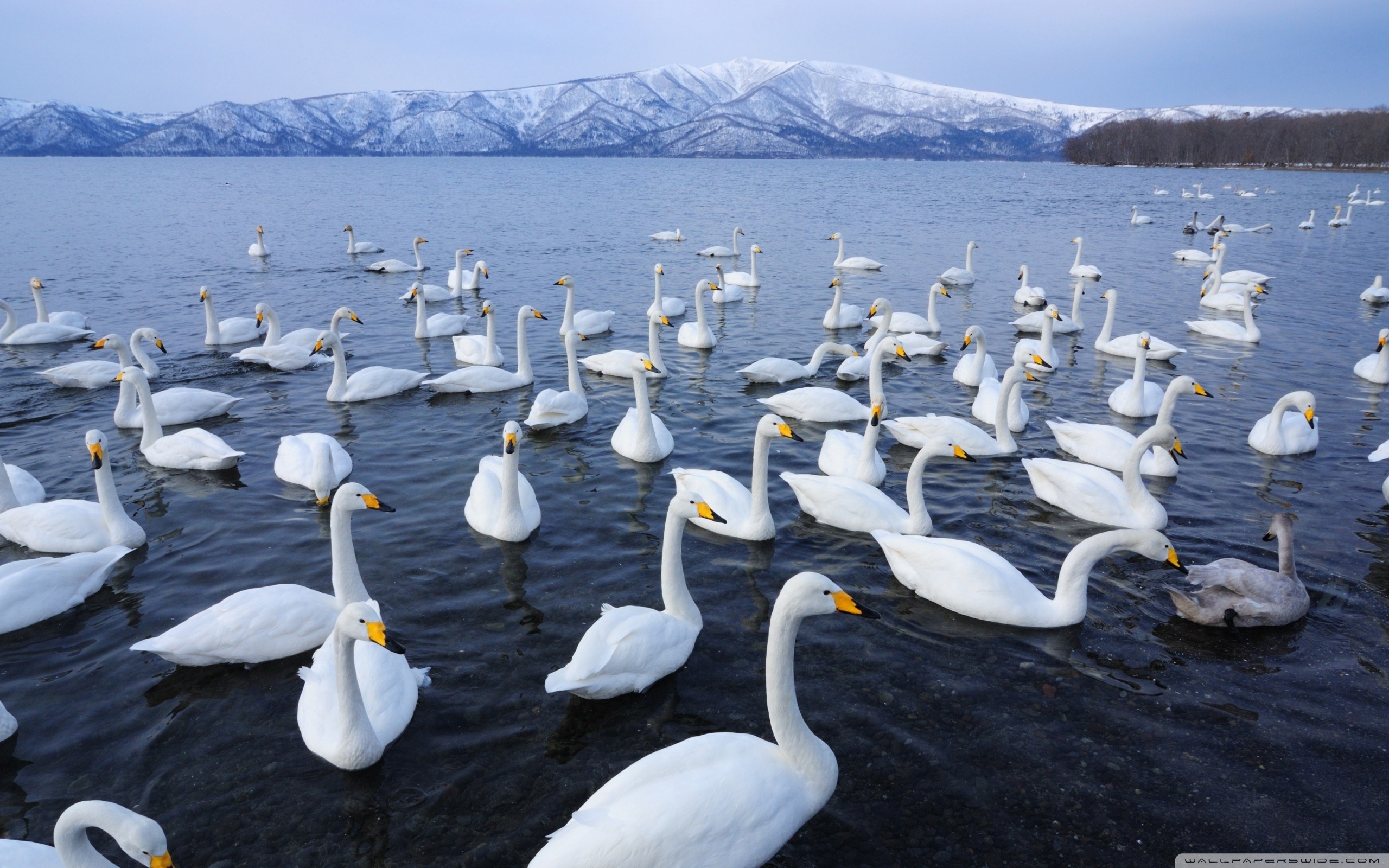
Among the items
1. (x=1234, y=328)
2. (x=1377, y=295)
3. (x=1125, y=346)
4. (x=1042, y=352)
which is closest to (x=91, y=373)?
(x=1042, y=352)

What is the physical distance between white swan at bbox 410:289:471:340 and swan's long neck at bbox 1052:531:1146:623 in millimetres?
16077

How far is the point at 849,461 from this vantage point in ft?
34.6

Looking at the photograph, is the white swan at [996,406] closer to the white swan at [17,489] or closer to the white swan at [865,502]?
the white swan at [865,502]

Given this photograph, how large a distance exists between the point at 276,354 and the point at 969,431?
44.5 feet

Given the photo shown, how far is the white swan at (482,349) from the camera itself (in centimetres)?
1655

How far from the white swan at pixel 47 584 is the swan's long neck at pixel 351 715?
Answer: 3.87m

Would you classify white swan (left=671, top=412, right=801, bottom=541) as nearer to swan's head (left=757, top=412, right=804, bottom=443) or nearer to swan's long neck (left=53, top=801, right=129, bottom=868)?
swan's head (left=757, top=412, right=804, bottom=443)

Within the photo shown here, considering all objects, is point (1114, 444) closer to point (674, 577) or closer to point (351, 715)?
point (674, 577)

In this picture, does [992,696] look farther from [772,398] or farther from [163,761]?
[772,398]

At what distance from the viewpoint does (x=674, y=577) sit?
272 inches

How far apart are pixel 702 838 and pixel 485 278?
24516 mm

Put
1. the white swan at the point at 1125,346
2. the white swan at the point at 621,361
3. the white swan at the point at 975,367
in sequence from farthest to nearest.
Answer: the white swan at the point at 1125,346, the white swan at the point at 621,361, the white swan at the point at 975,367

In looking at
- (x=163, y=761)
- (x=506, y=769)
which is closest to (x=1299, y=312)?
(x=506, y=769)

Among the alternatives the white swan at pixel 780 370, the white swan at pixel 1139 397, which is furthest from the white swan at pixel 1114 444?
the white swan at pixel 780 370
